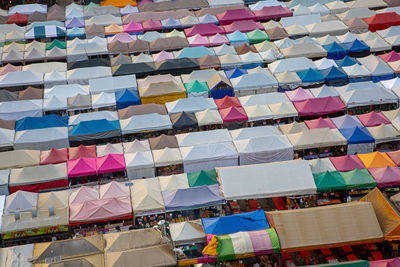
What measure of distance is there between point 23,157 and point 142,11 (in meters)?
20.3

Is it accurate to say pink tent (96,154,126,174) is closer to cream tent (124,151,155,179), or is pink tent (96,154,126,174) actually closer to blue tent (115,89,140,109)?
cream tent (124,151,155,179)

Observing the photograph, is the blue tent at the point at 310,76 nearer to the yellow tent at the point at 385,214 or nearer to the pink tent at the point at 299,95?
the pink tent at the point at 299,95

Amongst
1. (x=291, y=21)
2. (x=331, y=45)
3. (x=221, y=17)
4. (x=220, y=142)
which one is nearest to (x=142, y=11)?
(x=221, y=17)

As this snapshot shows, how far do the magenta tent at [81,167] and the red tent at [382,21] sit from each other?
23.3m

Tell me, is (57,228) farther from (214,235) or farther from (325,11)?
(325,11)

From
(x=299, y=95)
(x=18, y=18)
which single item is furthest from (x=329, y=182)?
(x=18, y=18)

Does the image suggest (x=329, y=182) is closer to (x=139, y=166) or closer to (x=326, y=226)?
(x=326, y=226)

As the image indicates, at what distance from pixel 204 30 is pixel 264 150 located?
15.6 meters

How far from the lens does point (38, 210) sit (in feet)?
73.9

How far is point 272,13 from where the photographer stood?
137ft

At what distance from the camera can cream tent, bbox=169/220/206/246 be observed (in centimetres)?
2091

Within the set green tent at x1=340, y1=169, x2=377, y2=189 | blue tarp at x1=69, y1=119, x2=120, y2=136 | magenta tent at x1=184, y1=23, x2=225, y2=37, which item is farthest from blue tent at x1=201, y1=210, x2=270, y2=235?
magenta tent at x1=184, y1=23, x2=225, y2=37

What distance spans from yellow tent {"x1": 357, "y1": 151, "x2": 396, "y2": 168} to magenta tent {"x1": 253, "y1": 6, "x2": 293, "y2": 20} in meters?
18.8

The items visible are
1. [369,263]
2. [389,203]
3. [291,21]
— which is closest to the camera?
[369,263]
